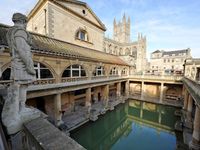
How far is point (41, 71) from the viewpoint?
8914 millimetres

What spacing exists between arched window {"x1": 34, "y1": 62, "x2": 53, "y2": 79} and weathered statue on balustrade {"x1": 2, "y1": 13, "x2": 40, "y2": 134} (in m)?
6.69

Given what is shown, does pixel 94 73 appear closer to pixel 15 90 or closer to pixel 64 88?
pixel 64 88

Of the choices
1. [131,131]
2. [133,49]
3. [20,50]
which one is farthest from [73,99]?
[133,49]

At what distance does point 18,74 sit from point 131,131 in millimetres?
13147

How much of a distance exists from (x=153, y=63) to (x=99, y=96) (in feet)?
129

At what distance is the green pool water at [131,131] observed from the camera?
9844 millimetres

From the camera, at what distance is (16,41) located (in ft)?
7.59

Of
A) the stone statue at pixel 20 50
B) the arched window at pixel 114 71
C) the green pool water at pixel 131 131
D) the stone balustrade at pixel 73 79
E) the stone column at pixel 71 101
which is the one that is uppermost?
the stone statue at pixel 20 50

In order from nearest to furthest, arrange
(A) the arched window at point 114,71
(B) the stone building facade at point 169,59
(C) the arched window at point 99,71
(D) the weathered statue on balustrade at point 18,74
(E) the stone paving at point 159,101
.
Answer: (D) the weathered statue on balustrade at point 18,74 < (C) the arched window at point 99,71 < (E) the stone paving at point 159,101 < (A) the arched window at point 114,71 < (B) the stone building facade at point 169,59

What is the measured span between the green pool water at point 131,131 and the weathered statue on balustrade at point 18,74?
8621mm

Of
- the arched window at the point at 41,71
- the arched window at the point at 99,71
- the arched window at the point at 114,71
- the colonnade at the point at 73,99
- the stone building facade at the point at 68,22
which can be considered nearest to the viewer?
the arched window at the point at 41,71

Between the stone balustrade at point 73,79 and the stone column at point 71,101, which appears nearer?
the stone balustrade at point 73,79

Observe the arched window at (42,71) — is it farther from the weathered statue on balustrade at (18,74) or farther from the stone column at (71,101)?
the weathered statue on balustrade at (18,74)

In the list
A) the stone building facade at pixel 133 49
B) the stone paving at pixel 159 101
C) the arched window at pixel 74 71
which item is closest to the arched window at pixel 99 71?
the arched window at pixel 74 71
